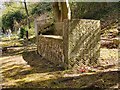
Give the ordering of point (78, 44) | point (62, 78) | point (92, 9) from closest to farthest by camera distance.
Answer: point (62, 78)
point (78, 44)
point (92, 9)

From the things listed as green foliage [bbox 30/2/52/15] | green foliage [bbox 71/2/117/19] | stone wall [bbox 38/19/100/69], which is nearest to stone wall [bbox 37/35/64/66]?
stone wall [bbox 38/19/100/69]

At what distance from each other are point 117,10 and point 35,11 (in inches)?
661

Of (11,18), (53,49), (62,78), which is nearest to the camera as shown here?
(62,78)

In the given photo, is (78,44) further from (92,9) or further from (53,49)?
(92,9)

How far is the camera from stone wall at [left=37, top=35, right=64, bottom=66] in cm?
705

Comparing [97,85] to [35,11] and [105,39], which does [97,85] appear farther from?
[35,11]

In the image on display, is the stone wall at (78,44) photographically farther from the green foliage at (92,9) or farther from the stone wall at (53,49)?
the green foliage at (92,9)

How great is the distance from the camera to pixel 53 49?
778cm

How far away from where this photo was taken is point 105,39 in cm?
1087

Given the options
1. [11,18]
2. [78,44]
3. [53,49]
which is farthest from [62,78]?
[11,18]

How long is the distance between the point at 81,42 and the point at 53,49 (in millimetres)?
1367

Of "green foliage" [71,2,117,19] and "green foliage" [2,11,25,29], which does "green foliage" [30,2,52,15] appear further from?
"green foliage" [71,2,117,19]

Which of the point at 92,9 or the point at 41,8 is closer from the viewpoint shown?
the point at 92,9

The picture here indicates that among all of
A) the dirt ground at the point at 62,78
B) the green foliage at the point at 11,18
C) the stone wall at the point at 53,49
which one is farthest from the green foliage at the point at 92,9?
the green foliage at the point at 11,18
